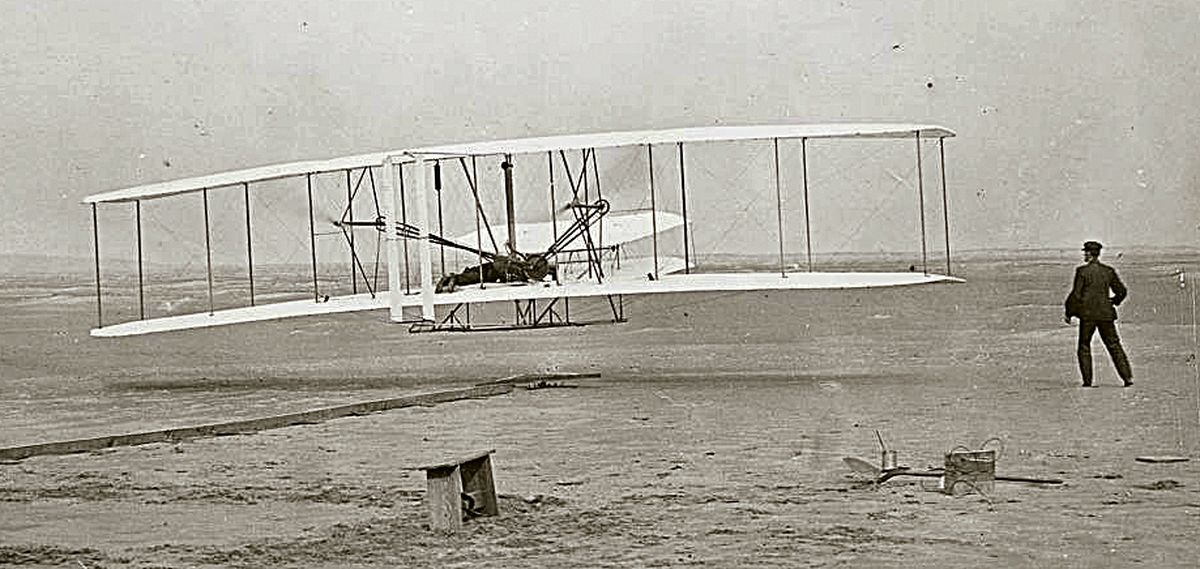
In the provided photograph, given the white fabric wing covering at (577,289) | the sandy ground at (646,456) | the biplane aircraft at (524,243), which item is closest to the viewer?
the sandy ground at (646,456)

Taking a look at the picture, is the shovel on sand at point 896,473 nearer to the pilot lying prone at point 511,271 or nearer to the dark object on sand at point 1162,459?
the dark object on sand at point 1162,459

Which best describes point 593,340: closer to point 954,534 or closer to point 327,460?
point 327,460

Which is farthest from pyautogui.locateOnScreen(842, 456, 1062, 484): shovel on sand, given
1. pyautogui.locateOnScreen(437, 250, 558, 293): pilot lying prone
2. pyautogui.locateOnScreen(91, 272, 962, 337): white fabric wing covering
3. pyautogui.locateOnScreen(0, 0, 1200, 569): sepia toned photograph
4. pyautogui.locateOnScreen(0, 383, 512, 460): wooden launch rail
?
pyautogui.locateOnScreen(437, 250, 558, 293): pilot lying prone

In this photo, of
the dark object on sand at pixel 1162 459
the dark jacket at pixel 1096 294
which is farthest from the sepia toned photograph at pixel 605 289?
the dark object on sand at pixel 1162 459

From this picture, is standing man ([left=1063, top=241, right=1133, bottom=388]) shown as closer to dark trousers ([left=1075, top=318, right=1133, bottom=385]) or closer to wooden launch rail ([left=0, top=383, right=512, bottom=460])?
dark trousers ([left=1075, top=318, right=1133, bottom=385])

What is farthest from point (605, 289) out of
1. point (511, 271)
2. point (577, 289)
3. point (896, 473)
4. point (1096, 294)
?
point (896, 473)

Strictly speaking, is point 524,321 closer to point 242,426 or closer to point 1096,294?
point 242,426

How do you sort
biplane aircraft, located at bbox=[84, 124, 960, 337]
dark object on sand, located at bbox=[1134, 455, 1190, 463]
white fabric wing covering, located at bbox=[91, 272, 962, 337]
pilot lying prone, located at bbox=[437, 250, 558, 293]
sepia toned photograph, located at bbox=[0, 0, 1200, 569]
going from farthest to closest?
pilot lying prone, located at bbox=[437, 250, 558, 293] → biplane aircraft, located at bbox=[84, 124, 960, 337] → white fabric wing covering, located at bbox=[91, 272, 962, 337] → dark object on sand, located at bbox=[1134, 455, 1190, 463] → sepia toned photograph, located at bbox=[0, 0, 1200, 569]
